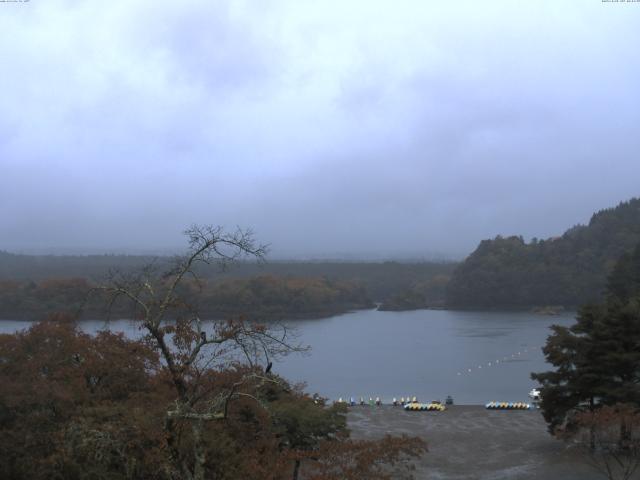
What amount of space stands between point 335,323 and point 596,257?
2292 centimetres

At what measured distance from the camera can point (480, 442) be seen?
549 inches

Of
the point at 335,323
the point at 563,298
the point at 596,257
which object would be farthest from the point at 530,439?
the point at 596,257

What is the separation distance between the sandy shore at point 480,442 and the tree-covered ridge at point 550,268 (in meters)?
38.2

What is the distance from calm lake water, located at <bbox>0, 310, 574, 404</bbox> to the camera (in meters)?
24.7

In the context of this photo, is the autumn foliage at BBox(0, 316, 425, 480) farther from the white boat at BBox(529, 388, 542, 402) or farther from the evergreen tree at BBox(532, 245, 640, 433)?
the white boat at BBox(529, 388, 542, 402)

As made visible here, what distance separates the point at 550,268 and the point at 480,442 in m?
45.2

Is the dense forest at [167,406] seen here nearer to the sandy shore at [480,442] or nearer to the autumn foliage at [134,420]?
the autumn foliage at [134,420]

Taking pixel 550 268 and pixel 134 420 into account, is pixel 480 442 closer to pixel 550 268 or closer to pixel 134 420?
pixel 134 420

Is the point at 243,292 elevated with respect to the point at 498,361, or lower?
elevated

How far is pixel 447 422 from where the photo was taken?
16438 mm

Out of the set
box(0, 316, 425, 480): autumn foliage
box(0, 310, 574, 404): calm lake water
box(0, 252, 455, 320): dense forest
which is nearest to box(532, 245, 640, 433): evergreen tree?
box(0, 316, 425, 480): autumn foliage

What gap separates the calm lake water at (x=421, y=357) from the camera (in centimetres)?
2466

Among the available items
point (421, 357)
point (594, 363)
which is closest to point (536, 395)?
point (594, 363)

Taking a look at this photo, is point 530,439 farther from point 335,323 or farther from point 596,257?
point 596,257
